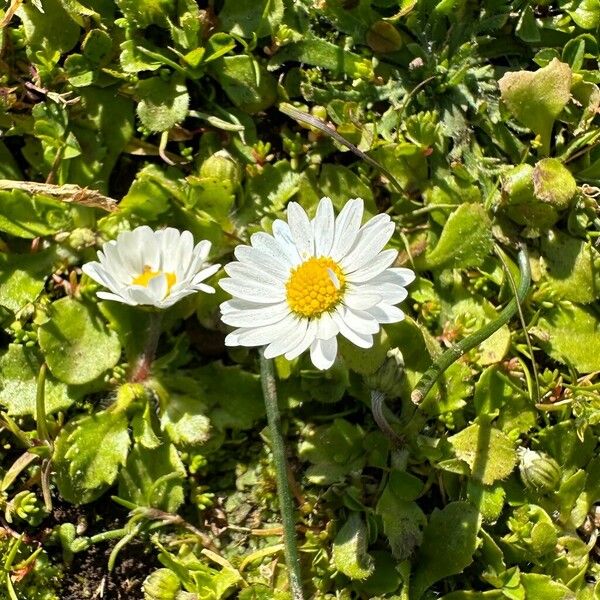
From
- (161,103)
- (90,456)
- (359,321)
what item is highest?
(161,103)

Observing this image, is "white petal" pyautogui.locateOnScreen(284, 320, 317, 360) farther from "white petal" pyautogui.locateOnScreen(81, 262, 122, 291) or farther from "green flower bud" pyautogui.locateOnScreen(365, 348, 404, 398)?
"white petal" pyautogui.locateOnScreen(81, 262, 122, 291)

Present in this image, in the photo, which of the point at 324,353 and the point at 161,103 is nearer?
the point at 324,353

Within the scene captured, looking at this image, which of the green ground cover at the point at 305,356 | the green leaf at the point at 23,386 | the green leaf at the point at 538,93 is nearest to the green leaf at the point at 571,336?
the green ground cover at the point at 305,356

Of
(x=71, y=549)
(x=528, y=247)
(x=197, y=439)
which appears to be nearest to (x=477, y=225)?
(x=528, y=247)

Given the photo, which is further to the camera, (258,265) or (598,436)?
(598,436)

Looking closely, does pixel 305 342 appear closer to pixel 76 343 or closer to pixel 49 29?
pixel 76 343

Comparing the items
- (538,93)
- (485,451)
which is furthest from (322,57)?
(485,451)

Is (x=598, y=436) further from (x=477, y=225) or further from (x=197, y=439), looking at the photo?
(x=197, y=439)
